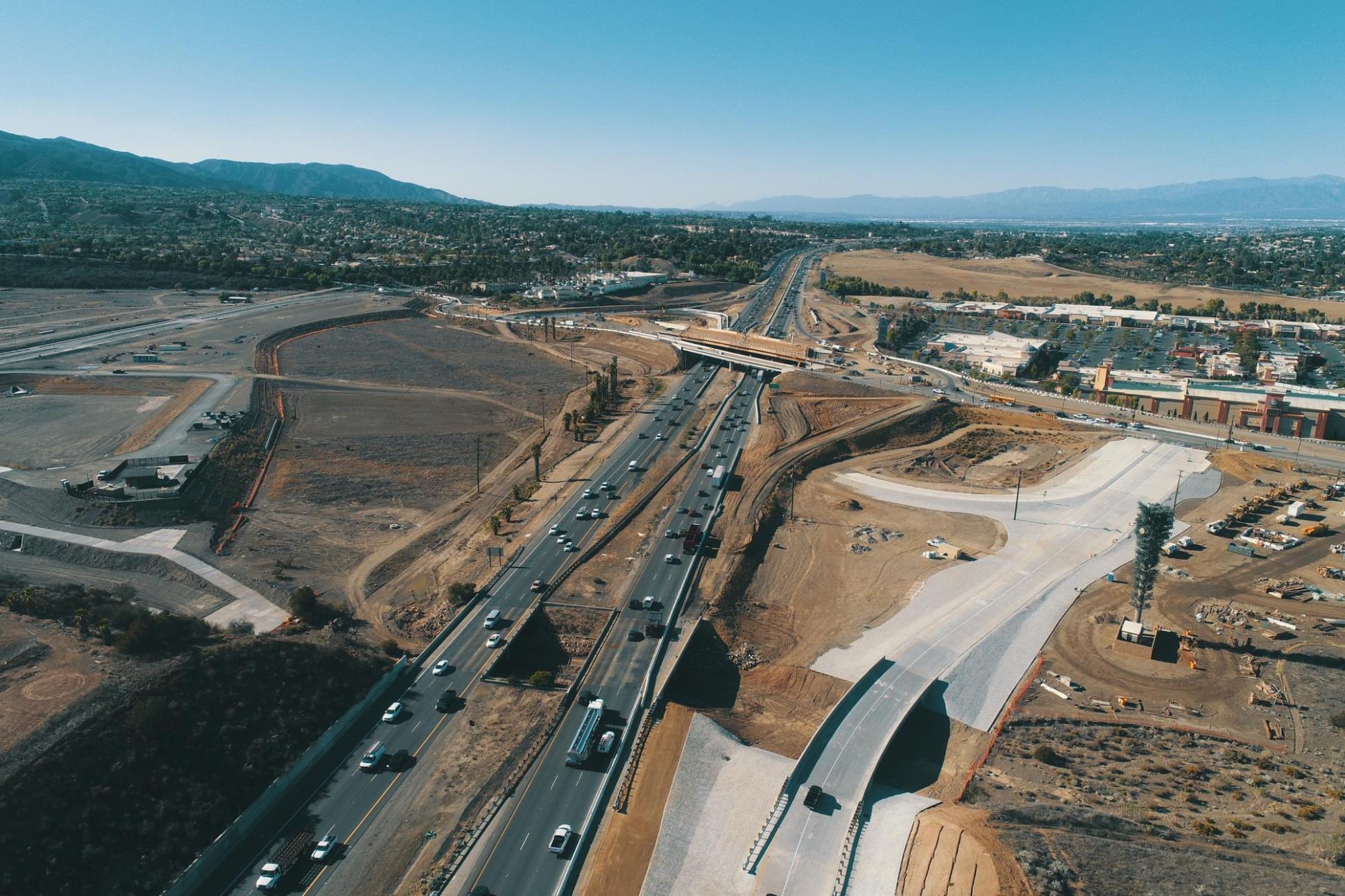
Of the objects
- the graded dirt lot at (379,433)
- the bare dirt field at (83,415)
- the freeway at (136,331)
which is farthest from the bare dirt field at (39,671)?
the freeway at (136,331)

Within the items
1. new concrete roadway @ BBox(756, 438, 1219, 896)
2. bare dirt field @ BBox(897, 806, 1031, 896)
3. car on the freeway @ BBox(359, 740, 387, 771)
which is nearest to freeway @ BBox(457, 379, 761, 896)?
car on the freeway @ BBox(359, 740, 387, 771)

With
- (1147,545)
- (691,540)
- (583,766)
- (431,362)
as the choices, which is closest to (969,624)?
(1147,545)

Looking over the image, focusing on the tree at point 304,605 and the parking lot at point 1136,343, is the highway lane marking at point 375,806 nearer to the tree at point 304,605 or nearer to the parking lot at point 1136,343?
the tree at point 304,605

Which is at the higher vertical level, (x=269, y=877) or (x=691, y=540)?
(x=691, y=540)

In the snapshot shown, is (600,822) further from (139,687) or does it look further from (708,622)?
(139,687)

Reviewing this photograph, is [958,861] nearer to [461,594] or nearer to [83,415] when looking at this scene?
[461,594]

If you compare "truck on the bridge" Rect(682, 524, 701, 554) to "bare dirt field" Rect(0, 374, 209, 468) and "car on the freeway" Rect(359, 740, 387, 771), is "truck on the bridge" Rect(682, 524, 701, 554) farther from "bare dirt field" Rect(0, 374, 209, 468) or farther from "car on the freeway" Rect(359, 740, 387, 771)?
"bare dirt field" Rect(0, 374, 209, 468)
